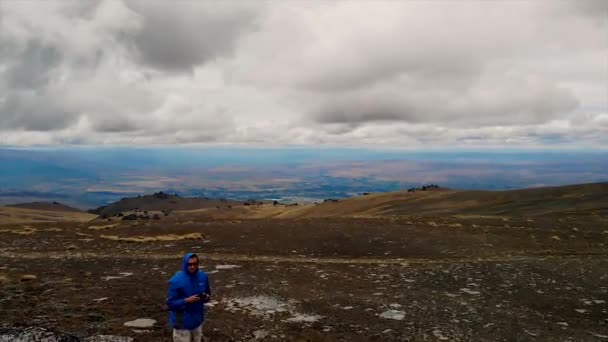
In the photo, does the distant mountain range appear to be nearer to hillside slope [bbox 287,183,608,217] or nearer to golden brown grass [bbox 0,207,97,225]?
hillside slope [bbox 287,183,608,217]

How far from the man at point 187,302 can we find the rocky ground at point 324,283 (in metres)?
1.96

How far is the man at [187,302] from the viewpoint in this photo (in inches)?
402

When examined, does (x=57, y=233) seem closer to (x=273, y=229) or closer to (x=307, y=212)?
(x=273, y=229)

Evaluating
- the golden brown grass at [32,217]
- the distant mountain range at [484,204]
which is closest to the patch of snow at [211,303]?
the distant mountain range at [484,204]

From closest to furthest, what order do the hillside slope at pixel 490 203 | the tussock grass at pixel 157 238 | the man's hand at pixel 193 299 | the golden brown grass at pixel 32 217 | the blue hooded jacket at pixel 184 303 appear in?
the man's hand at pixel 193 299
the blue hooded jacket at pixel 184 303
the tussock grass at pixel 157 238
the hillside slope at pixel 490 203
the golden brown grass at pixel 32 217

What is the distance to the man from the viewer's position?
33.5ft

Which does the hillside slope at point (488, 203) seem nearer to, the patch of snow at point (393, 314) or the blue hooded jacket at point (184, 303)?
the patch of snow at point (393, 314)

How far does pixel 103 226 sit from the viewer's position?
38.6m

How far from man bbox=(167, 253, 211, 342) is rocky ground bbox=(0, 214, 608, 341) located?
1956mm

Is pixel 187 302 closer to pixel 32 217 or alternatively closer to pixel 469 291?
pixel 469 291

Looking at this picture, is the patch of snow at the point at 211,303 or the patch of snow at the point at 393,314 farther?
the patch of snow at the point at 211,303

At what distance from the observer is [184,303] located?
10.1 metres

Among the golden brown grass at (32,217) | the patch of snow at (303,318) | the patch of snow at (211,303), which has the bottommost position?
the golden brown grass at (32,217)

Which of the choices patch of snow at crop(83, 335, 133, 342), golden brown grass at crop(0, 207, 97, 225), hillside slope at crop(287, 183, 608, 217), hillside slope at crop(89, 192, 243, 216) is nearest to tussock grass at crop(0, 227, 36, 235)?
patch of snow at crop(83, 335, 133, 342)
